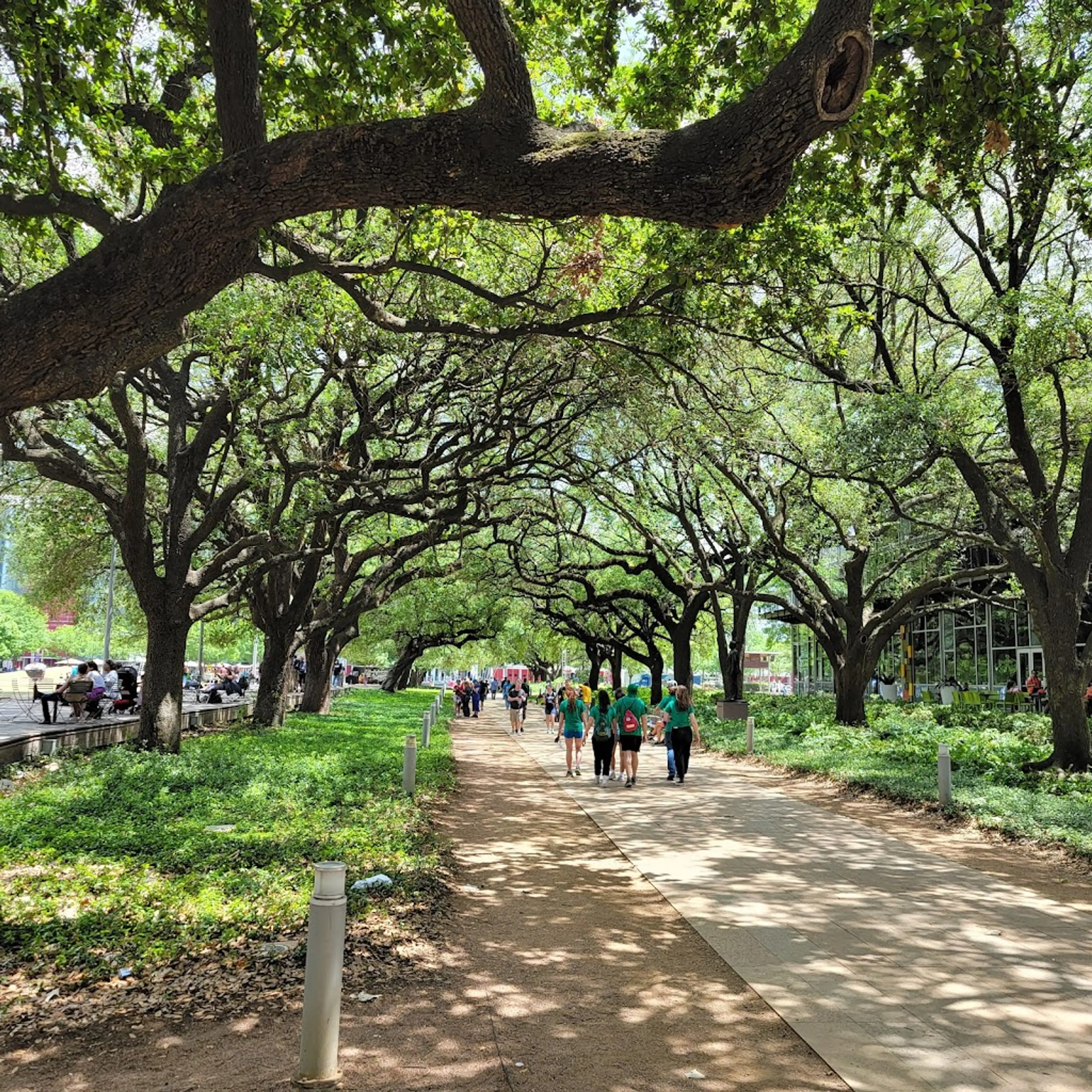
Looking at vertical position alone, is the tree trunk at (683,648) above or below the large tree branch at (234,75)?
below

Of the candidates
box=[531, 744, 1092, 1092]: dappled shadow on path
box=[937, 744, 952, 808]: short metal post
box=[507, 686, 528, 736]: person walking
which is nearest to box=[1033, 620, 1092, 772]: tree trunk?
box=[937, 744, 952, 808]: short metal post

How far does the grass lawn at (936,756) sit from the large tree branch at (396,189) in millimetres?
8038

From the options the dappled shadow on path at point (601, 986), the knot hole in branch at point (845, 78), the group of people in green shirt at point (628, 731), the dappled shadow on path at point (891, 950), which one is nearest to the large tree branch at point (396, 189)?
the knot hole in branch at point (845, 78)

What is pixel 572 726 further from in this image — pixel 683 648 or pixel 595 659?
pixel 595 659

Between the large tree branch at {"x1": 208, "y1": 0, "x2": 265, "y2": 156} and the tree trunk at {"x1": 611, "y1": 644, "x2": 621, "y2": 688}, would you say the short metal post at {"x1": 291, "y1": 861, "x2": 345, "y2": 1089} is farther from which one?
the tree trunk at {"x1": 611, "y1": 644, "x2": 621, "y2": 688}

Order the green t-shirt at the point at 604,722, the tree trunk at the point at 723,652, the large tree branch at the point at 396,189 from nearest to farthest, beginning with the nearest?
the large tree branch at the point at 396,189, the green t-shirt at the point at 604,722, the tree trunk at the point at 723,652

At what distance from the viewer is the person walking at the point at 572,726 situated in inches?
639

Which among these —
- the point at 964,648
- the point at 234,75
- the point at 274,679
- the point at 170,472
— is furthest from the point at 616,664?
the point at 234,75

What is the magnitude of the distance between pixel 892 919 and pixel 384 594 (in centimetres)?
1728

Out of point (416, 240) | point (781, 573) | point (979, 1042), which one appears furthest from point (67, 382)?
point (781, 573)

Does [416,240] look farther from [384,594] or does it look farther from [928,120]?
[384,594]

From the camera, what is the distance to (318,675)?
2786 cm

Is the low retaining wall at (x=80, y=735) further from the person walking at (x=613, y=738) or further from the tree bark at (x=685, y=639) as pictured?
the tree bark at (x=685, y=639)

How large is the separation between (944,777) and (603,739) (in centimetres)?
537
